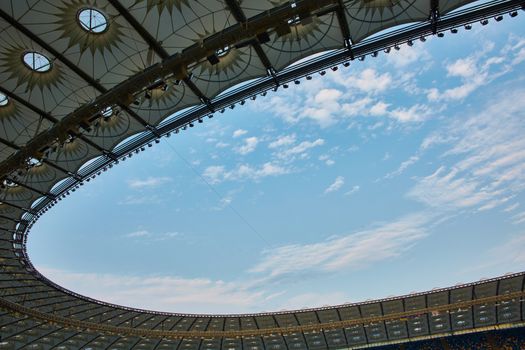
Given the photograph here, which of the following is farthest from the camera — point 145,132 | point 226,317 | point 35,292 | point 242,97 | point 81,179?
point 226,317

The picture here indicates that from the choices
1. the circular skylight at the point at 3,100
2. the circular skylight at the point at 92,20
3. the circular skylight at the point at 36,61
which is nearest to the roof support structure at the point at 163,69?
the circular skylight at the point at 92,20

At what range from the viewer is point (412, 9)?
2117cm

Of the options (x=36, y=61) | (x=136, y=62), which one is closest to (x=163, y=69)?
(x=136, y=62)

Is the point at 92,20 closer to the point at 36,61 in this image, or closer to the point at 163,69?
the point at 36,61

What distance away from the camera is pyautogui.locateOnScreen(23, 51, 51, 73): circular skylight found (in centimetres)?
2172

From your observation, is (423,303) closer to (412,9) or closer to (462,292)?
(462,292)

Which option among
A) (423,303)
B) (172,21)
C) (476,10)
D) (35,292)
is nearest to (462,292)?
(423,303)

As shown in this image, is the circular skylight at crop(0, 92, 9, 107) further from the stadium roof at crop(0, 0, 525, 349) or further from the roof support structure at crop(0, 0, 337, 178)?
the roof support structure at crop(0, 0, 337, 178)

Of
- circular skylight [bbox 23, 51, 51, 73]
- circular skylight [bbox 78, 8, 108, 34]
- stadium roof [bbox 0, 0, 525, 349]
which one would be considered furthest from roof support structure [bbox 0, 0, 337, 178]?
circular skylight [bbox 23, 51, 51, 73]

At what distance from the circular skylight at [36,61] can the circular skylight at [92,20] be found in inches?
142

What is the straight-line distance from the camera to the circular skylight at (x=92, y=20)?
1978 centimetres

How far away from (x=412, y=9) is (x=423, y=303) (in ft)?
142

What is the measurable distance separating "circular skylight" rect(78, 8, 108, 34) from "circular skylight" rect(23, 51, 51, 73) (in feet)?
11.8

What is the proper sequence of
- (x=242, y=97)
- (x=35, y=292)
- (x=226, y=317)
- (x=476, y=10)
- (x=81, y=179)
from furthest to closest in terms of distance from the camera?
(x=226, y=317) < (x=35, y=292) < (x=81, y=179) < (x=242, y=97) < (x=476, y=10)
